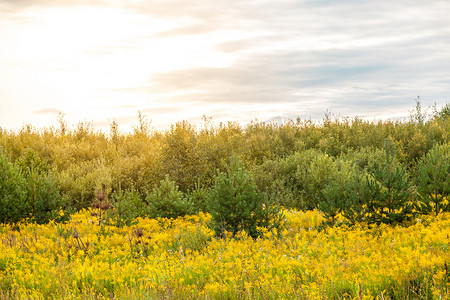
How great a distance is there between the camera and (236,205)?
26.6 ft

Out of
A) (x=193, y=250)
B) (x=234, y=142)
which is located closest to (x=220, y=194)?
(x=193, y=250)

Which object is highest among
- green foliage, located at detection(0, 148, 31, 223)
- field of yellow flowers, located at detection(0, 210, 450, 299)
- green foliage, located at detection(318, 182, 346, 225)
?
green foliage, located at detection(0, 148, 31, 223)

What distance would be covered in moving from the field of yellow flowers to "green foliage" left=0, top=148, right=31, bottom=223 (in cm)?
89

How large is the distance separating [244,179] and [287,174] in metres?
6.15

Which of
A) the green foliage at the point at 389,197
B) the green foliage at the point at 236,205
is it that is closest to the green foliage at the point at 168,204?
the green foliage at the point at 236,205

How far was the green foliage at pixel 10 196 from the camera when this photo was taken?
9.87m

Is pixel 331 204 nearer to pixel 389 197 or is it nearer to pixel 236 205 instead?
pixel 389 197

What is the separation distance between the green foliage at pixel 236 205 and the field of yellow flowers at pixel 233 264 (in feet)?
1.40

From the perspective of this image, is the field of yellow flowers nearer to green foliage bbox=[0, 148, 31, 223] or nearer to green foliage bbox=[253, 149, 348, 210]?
green foliage bbox=[0, 148, 31, 223]

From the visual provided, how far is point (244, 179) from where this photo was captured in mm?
8258

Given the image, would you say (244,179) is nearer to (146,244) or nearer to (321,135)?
(146,244)

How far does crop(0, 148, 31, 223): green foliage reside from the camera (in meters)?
9.87

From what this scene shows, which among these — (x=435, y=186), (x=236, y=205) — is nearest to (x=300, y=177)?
(x=435, y=186)

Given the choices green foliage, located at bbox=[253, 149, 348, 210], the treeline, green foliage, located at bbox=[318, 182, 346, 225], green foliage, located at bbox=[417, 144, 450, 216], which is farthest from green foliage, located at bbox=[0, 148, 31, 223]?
green foliage, located at bbox=[417, 144, 450, 216]
